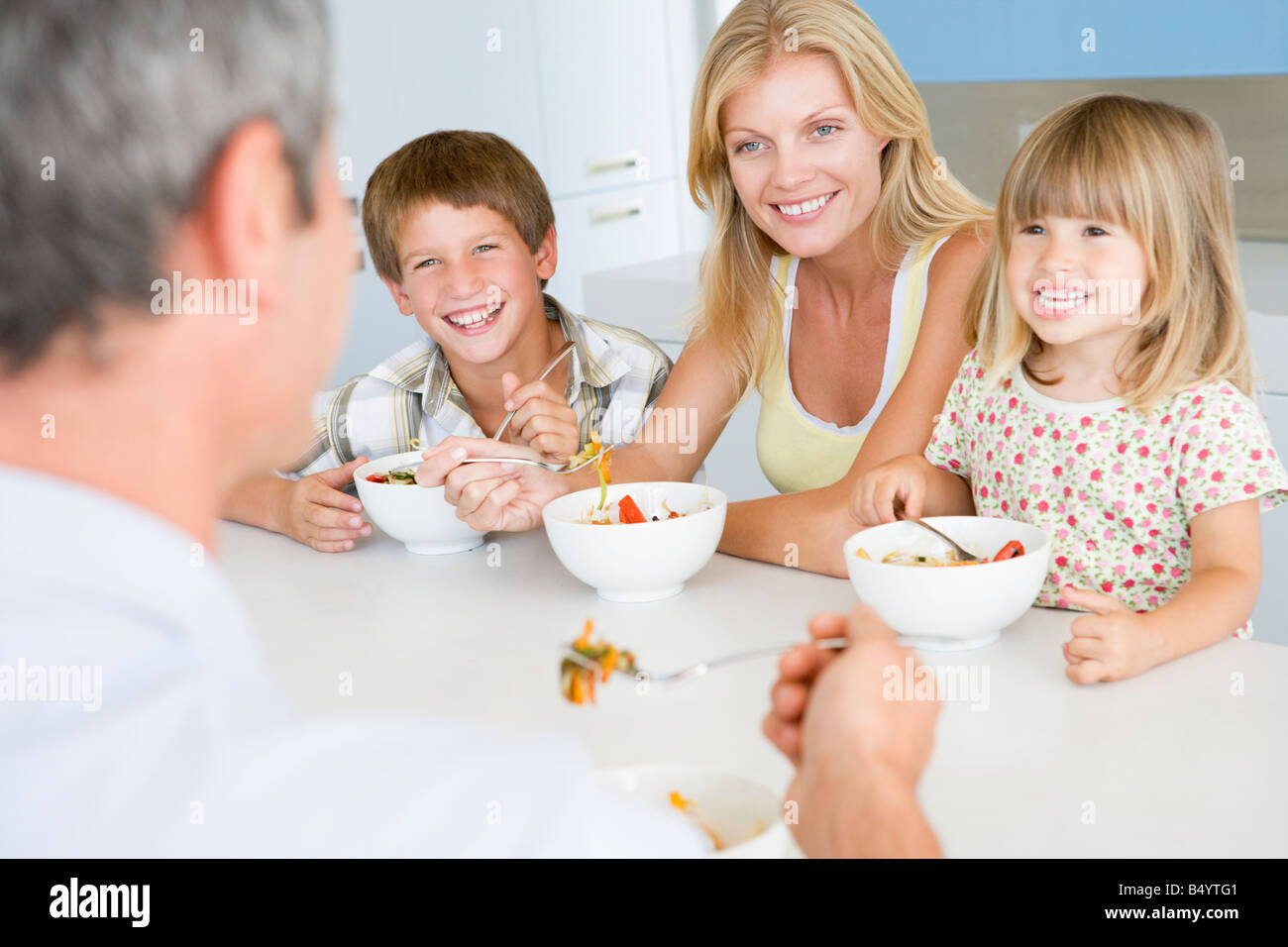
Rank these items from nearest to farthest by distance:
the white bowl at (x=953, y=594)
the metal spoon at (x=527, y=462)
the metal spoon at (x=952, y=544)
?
the white bowl at (x=953, y=594), the metal spoon at (x=952, y=544), the metal spoon at (x=527, y=462)

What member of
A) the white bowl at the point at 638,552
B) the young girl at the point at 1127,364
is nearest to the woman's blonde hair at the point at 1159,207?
the young girl at the point at 1127,364

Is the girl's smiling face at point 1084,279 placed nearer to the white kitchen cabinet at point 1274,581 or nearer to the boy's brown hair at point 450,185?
the boy's brown hair at point 450,185

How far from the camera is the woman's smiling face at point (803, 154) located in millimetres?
1569

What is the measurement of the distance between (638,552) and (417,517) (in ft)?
1.08

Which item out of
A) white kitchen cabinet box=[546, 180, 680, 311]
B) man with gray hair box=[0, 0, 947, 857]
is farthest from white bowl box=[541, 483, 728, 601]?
white kitchen cabinet box=[546, 180, 680, 311]

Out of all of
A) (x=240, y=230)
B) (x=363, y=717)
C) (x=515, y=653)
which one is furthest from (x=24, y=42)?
(x=515, y=653)

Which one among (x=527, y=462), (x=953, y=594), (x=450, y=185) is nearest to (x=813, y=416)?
(x=527, y=462)

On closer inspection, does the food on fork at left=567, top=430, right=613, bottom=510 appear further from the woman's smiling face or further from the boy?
the woman's smiling face

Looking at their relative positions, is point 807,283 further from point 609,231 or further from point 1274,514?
point 609,231

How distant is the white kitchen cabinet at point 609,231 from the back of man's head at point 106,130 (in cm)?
336

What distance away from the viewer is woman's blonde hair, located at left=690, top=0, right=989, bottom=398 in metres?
1.56

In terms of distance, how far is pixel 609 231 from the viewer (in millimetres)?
3904

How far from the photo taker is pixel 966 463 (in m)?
1.52

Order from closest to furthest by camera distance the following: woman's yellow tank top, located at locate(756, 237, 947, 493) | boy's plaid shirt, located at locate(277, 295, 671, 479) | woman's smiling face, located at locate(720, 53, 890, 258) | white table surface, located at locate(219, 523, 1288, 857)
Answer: white table surface, located at locate(219, 523, 1288, 857) < woman's smiling face, located at locate(720, 53, 890, 258) < woman's yellow tank top, located at locate(756, 237, 947, 493) < boy's plaid shirt, located at locate(277, 295, 671, 479)
